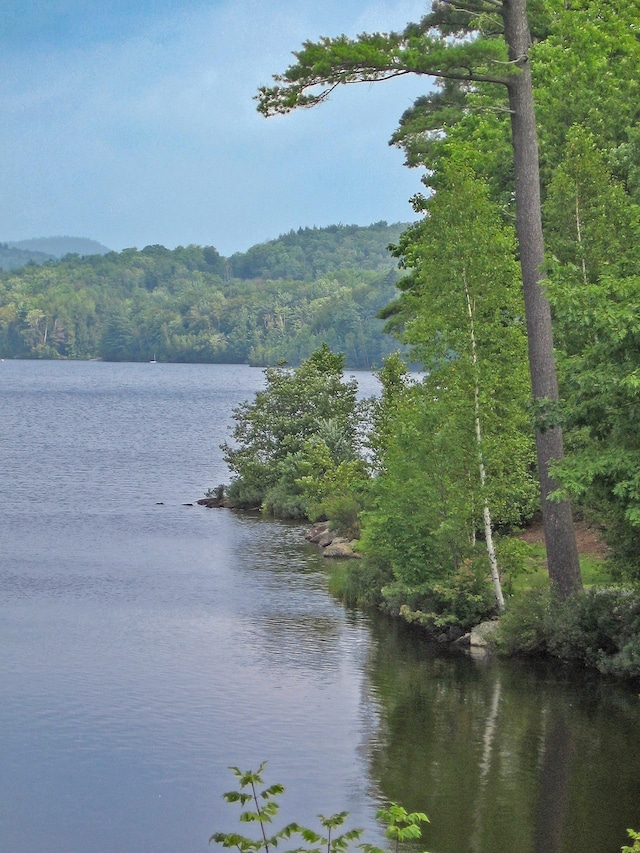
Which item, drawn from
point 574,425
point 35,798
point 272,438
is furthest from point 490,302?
point 272,438

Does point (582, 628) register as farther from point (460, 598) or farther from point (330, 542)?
point (330, 542)

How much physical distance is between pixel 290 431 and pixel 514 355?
23542mm

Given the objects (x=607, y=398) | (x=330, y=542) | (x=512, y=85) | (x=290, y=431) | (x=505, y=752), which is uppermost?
(x=512, y=85)

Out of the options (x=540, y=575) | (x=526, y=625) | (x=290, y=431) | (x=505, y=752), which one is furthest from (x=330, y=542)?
(x=505, y=752)

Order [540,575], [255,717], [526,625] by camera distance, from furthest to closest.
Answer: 1. [540,575]
2. [526,625]
3. [255,717]

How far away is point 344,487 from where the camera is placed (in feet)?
127

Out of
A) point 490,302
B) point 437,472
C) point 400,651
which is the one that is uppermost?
point 490,302

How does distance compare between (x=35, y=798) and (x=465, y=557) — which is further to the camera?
(x=465, y=557)

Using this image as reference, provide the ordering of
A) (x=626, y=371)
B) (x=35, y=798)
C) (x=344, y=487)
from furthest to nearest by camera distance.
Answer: (x=344, y=487) → (x=626, y=371) → (x=35, y=798)

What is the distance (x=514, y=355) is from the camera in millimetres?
23375

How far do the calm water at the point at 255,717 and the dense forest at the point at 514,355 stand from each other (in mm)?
1276

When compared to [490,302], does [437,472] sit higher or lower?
lower

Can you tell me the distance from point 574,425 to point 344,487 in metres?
21.8

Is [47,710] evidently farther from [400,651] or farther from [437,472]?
[437,472]
